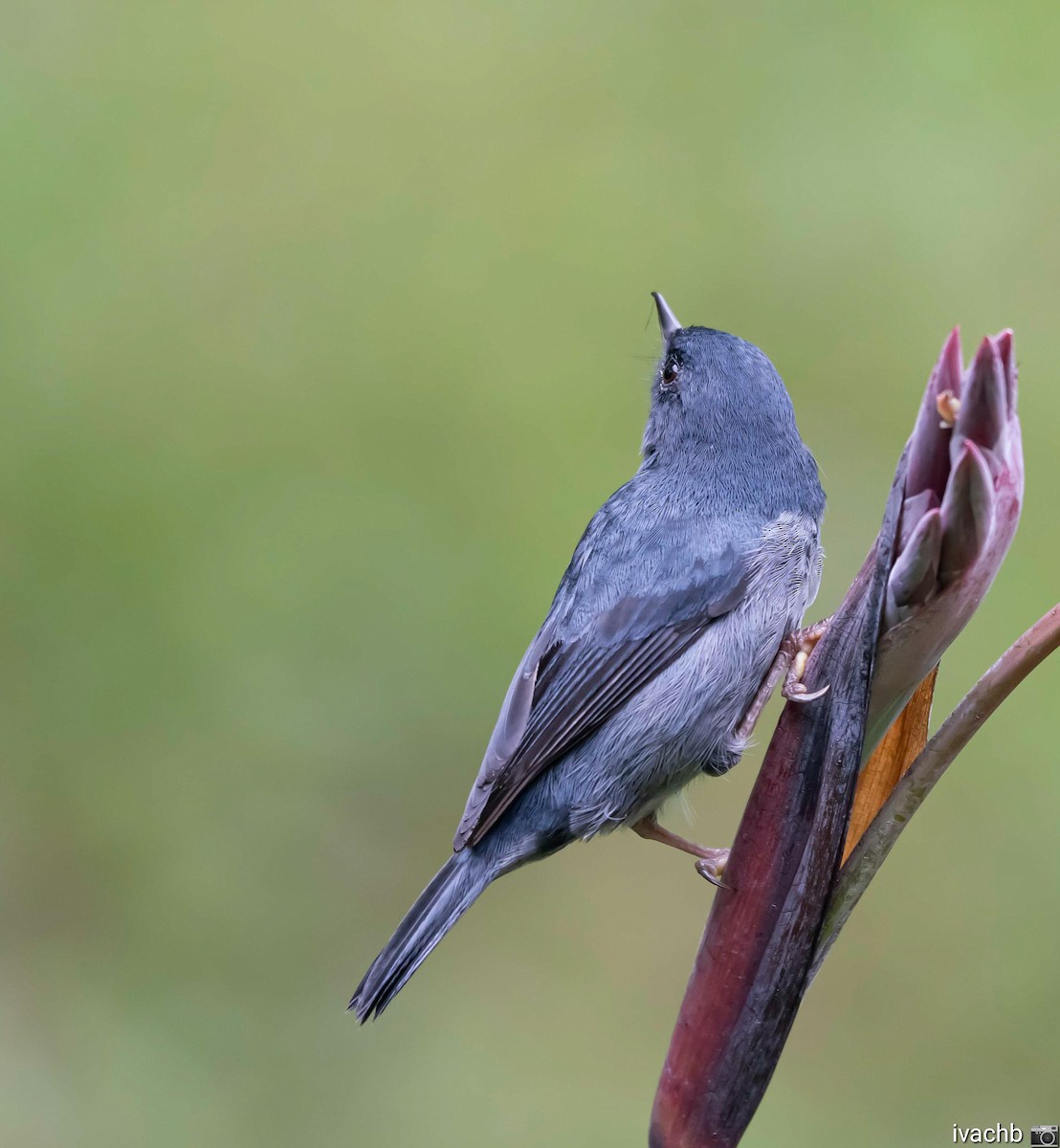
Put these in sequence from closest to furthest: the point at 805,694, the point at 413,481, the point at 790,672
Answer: the point at 805,694 → the point at 790,672 → the point at 413,481

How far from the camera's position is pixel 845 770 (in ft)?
5.59

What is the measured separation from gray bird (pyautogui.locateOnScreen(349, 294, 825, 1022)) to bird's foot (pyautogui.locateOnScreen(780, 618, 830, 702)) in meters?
0.12

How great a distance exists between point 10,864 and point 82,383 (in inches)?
69.1

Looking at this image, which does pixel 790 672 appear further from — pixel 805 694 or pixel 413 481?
pixel 413 481

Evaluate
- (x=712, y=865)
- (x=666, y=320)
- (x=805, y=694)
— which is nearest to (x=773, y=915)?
(x=805, y=694)

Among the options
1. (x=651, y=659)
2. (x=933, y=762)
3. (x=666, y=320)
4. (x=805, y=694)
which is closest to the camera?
(x=933, y=762)

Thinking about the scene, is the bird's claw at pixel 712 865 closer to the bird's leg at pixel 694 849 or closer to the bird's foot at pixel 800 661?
Result: the bird's leg at pixel 694 849

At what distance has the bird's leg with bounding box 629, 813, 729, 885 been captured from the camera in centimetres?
241

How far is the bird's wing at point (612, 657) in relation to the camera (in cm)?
276

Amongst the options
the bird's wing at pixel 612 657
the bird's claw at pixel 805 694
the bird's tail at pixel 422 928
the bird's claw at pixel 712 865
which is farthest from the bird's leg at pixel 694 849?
the bird's claw at pixel 805 694

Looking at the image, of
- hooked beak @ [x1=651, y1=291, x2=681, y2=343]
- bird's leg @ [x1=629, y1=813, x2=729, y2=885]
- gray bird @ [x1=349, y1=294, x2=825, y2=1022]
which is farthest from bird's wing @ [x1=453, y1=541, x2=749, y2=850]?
hooked beak @ [x1=651, y1=291, x2=681, y2=343]

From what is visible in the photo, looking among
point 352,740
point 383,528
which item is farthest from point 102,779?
point 383,528

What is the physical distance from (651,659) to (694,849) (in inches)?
16.5

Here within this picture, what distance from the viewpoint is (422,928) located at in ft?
8.19
